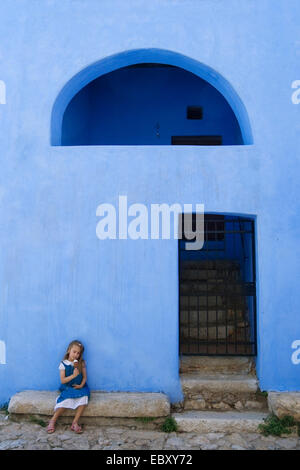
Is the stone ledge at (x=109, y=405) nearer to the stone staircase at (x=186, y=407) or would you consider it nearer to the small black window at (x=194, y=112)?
the stone staircase at (x=186, y=407)

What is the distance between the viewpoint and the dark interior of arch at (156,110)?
7105mm

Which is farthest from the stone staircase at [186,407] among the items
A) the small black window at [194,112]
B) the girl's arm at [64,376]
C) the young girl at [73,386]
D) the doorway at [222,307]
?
the small black window at [194,112]

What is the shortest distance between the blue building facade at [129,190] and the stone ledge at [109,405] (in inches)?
8.2

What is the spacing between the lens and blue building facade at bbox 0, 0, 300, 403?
180 inches

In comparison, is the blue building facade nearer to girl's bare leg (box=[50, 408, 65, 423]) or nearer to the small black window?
girl's bare leg (box=[50, 408, 65, 423])

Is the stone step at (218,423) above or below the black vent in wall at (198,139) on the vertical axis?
below

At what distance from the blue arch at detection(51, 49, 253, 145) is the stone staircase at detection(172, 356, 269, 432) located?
113 inches

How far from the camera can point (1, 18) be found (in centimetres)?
502

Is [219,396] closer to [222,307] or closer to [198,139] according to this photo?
[222,307]

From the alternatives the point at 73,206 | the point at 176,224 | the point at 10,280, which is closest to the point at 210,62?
the point at 176,224

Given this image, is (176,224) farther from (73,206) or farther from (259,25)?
(259,25)

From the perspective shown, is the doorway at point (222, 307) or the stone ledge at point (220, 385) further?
the doorway at point (222, 307)

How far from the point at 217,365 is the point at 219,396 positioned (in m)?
0.45

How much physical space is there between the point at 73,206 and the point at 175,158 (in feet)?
4.53
